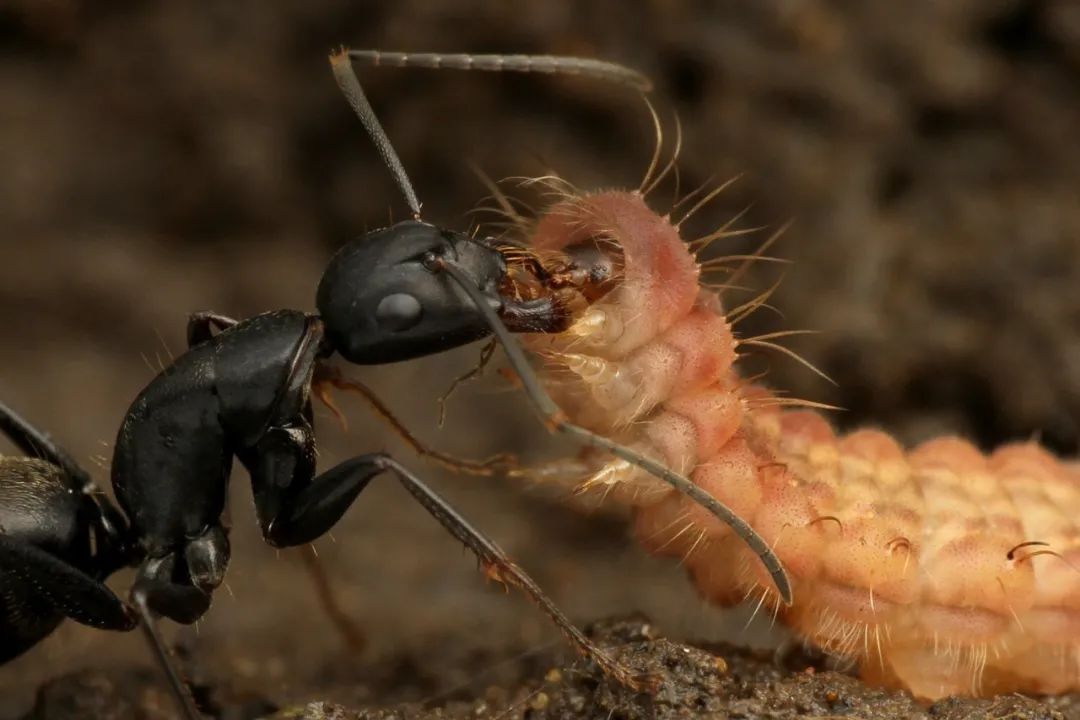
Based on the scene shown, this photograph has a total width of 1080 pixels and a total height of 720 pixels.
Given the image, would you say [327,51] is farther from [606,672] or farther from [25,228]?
[606,672]

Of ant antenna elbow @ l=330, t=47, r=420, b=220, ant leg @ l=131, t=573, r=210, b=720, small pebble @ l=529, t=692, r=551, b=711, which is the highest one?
ant antenna elbow @ l=330, t=47, r=420, b=220

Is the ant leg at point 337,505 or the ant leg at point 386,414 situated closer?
the ant leg at point 337,505

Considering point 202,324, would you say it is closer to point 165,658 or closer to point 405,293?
point 405,293

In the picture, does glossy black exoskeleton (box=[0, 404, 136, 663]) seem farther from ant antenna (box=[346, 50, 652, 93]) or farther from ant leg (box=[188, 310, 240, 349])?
ant antenna (box=[346, 50, 652, 93])

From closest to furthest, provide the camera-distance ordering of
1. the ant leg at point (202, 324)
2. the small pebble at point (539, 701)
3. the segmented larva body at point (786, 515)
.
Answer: the small pebble at point (539, 701) → the segmented larva body at point (786, 515) → the ant leg at point (202, 324)

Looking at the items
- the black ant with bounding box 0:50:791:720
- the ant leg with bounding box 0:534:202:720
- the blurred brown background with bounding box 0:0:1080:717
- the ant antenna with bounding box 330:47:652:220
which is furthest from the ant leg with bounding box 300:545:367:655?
the ant antenna with bounding box 330:47:652:220

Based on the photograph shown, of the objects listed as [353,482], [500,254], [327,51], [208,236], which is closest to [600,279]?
[500,254]

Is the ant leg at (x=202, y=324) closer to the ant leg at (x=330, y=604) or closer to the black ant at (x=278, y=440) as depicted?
the black ant at (x=278, y=440)

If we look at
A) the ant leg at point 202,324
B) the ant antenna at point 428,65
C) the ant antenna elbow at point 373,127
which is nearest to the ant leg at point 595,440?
the ant antenna elbow at point 373,127
